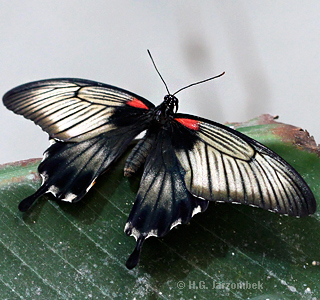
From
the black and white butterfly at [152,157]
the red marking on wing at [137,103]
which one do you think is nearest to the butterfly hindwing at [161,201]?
the black and white butterfly at [152,157]

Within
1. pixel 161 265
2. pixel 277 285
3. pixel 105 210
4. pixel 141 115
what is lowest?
pixel 277 285

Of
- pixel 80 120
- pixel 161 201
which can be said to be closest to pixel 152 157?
pixel 161 201

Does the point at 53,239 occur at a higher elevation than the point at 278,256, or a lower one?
higher

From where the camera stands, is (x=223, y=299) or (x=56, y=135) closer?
(x=223, y=299)

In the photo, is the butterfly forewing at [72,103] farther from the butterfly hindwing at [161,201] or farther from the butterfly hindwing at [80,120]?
the butterfly hindwing at [161,201]

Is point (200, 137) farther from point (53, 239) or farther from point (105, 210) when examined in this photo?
point (53, 239)

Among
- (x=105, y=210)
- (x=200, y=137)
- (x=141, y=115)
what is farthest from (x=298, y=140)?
(x=105, y=210)

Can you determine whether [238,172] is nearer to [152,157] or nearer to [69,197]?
[152,157]
